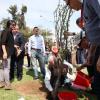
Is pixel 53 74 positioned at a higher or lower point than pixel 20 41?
lower

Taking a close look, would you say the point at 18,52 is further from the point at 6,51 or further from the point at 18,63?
the point at 6,51

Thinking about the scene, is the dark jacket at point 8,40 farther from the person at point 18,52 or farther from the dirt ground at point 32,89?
the person at point 18,52

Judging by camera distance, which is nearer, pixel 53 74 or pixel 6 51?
pixel 53 74

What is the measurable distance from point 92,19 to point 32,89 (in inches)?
306

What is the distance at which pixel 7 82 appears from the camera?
9844 mm

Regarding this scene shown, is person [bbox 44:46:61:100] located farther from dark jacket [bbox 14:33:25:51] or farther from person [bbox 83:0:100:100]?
person [bbox 83:0:100:100]

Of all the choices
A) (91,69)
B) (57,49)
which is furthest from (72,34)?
(91,69)

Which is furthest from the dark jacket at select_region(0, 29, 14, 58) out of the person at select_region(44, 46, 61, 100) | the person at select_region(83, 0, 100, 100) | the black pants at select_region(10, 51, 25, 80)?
the person at select_region(83, 0, 100, 100)

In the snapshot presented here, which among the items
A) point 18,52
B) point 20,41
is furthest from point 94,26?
point 18,52

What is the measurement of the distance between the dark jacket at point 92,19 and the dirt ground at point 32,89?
265 inches

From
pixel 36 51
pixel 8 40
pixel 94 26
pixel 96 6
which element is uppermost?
pixel 96 6

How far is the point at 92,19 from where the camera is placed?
8.63 feet

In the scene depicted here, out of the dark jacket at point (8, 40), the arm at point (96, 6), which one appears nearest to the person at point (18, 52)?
the dark jacket at point (8, 40)

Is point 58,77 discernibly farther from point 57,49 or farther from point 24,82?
point 24,82
